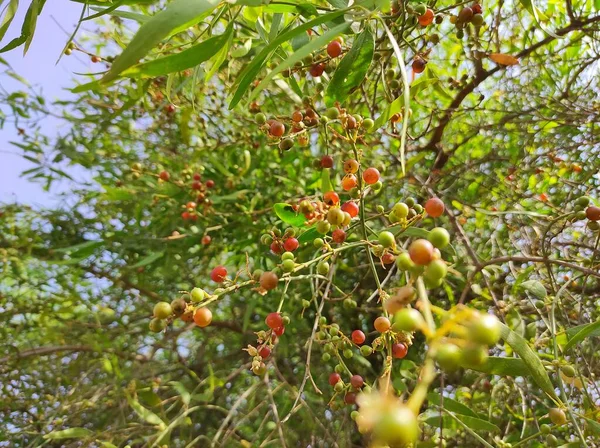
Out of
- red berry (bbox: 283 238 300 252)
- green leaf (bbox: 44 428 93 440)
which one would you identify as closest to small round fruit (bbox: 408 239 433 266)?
red berry (bbox: 283 238 300 252)

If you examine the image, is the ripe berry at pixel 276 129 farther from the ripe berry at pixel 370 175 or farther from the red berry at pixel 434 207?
the red berry at pixel 434 207

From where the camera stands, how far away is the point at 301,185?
2.33m

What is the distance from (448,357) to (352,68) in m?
0.76

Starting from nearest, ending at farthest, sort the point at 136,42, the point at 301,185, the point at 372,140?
the point at 136,42, the point at 372,140, the point at 301,185

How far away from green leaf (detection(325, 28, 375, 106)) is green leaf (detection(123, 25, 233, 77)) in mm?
273

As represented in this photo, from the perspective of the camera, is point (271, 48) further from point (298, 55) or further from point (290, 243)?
point (290, 243)

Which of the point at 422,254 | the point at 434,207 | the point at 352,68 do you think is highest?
the point at 352,68

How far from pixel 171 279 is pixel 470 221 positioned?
69.3 inches

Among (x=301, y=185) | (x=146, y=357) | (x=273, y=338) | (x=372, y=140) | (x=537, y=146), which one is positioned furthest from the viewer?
(x=146, y=357)

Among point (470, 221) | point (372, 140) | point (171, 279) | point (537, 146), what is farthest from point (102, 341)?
point (537, 146)

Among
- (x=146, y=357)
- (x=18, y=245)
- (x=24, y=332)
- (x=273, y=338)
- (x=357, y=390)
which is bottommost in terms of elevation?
(x=357, y=390)

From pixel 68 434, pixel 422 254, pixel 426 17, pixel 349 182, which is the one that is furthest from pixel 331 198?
pixel 68 434

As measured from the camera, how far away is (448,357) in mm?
378

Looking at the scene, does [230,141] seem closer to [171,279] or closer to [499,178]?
[171,279]
